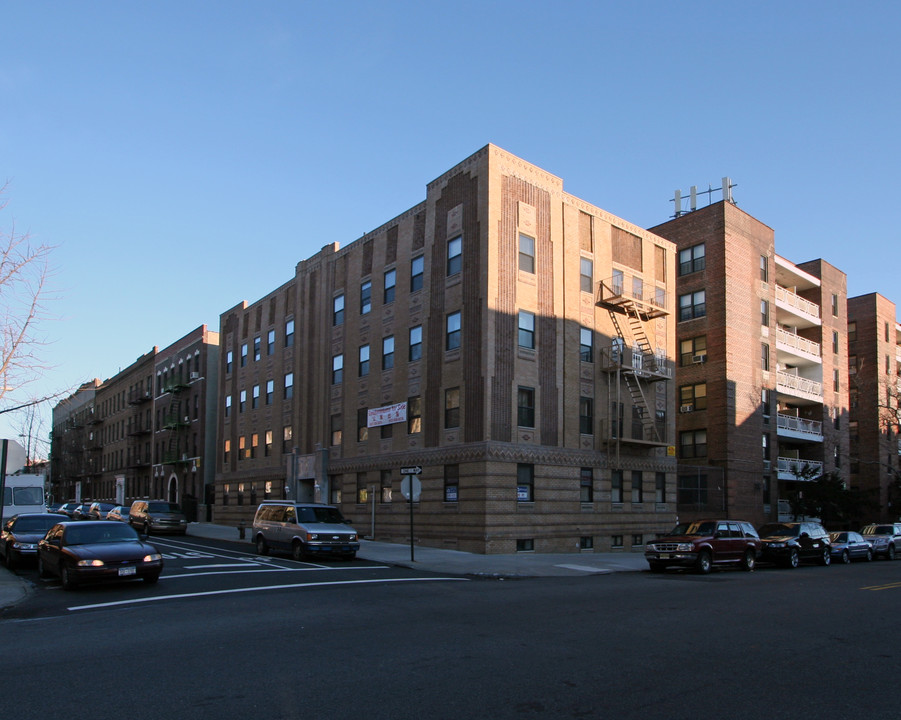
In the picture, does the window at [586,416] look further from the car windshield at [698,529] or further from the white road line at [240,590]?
the white road line at [240,590]

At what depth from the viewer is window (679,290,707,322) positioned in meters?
41.8

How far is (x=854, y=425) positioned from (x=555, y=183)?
127 feet

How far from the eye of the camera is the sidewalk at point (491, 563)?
2111 centimetres

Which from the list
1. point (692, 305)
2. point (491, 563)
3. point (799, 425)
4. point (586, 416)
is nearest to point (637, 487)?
point (586, 416)

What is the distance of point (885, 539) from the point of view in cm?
3412

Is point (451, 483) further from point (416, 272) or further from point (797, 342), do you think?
point (797, 342)

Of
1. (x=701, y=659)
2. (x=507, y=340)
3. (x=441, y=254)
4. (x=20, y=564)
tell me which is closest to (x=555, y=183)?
(x=441, y=254)

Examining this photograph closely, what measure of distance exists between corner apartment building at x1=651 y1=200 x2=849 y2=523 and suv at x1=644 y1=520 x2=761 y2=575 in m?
11.9

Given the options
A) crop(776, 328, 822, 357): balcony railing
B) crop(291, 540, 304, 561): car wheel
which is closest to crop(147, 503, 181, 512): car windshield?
crop(291, 540, 304, 561): car wheel

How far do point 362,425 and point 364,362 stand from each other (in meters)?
2.84

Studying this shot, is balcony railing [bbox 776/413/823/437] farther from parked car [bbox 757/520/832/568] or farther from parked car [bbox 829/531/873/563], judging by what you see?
parked car [bbox 757/520/832/568]

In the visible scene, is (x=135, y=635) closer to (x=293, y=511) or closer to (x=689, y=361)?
(x=293, y=511)

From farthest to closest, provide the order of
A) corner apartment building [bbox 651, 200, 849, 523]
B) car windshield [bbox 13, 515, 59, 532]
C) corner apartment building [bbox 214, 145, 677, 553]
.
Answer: corner apartment building [bbox 651, 200, 849, 523], corner apartment building [bbox 214, 145, 677, 553], car windshield [bbox 13, 515, 59, 532]

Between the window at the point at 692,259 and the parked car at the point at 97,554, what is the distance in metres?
33.4
